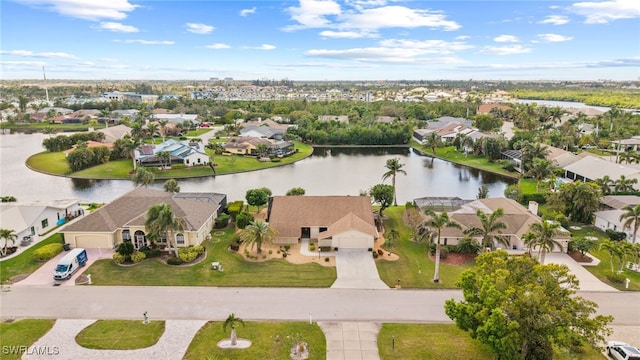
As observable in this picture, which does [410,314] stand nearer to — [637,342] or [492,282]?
[492,282]

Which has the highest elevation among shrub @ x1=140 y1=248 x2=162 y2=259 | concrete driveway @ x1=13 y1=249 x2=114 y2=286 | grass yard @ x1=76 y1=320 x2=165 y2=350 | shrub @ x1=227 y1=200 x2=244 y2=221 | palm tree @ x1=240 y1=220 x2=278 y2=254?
palm tree @ x1=240 y1=220 x2=278 y2=254

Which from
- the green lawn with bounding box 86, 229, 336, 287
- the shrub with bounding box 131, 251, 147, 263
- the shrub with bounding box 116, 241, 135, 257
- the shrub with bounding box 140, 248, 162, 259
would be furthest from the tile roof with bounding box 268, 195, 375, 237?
the shrub with bounding box 116, 241, 135, 257

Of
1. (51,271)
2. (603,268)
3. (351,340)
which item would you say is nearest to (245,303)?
(351,340)

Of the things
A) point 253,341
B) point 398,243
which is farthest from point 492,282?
point 398,243

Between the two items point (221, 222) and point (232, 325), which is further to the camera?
point (221, 222)

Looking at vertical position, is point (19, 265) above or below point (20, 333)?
above

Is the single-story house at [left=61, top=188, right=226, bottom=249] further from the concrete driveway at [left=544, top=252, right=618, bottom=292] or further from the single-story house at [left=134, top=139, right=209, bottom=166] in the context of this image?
the single-story house at [left=134, top=139, right=209, bottom=166]

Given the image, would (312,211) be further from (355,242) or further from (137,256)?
(137,256)
